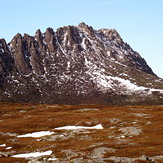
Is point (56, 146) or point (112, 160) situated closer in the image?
point (112, 160)

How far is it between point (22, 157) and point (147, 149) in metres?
18.4

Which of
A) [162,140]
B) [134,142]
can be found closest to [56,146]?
[134,142]

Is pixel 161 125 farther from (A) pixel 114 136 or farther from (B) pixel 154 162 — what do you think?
(B) pixel 154 162

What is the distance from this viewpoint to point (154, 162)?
36562 mm

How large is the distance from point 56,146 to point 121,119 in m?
36.4

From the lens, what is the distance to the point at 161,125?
217 feet

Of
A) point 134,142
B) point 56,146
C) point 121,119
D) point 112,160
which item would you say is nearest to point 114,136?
point 134,142

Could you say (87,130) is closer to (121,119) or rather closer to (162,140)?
(121,119)

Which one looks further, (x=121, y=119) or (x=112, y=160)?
(x=121, y=119)

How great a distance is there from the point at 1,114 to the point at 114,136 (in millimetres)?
72105

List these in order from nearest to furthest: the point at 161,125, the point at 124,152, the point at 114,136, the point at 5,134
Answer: the point at 124,152, the point at 114,136, the point at 161,125, the point at 5,134

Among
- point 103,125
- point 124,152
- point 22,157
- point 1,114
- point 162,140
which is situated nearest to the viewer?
point 124,152

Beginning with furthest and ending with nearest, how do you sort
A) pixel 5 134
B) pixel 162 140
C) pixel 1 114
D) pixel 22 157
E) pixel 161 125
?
pixel 1 114, pixel 5 134, pixel 161 125, pixel 162 140, pixel 22 157

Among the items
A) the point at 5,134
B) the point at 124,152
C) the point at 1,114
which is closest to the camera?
the point at 124,152
